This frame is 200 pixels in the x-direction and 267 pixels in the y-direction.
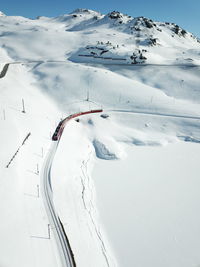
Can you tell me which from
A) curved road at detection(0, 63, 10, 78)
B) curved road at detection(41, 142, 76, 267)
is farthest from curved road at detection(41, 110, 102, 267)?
curved road at detection(0, 63, 10, 78)

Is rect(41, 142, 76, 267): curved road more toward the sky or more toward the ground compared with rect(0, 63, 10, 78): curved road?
more toward the ground

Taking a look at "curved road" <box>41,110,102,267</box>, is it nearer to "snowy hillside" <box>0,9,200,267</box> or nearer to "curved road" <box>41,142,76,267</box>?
"curved road" <box>41,142,76,267</box>

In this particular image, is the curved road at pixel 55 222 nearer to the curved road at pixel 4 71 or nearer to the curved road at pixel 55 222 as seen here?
the curved road at pixel 55 222

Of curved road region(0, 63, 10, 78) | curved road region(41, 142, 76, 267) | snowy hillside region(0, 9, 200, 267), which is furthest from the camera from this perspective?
curved road region(0, 63, 10, 78)

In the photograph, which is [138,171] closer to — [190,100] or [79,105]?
[79,105]

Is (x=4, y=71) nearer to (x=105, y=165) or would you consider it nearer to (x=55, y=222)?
(x=105, y=165)

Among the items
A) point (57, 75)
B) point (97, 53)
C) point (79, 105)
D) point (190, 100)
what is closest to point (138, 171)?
point (79, 105)

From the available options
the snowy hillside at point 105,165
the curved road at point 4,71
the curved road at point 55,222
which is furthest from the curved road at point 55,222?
the curved road at point 4,71

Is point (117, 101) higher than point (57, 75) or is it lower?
lower
